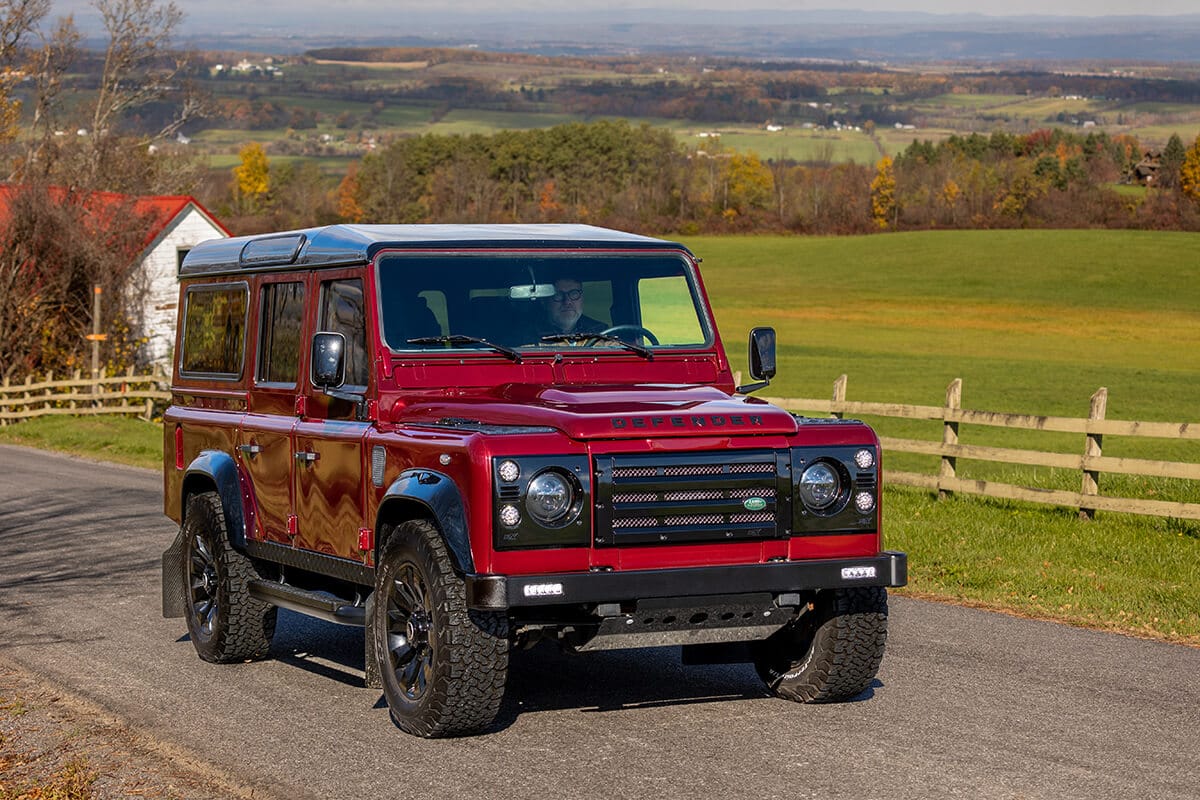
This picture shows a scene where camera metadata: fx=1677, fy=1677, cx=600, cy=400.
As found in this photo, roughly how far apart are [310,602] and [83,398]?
106 ft

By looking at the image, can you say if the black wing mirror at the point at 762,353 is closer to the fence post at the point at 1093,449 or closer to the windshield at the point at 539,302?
the windshield at the point at 539,302

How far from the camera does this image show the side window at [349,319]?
8047 millimetres

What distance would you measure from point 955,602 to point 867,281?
85840 mm

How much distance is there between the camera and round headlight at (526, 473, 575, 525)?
6.58 m

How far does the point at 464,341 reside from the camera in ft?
26.3

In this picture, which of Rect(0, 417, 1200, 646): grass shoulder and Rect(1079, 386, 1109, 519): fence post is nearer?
Rect(0, 417, 1200, 646): grass shoulder

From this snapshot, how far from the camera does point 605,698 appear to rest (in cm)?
796

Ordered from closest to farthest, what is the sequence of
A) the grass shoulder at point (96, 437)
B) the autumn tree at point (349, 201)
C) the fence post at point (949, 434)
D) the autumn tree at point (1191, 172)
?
the fence post at point (949, 434), the grass shoulder at point (96, 437), the autumn tree at point (1191, 172), the autumn tree at point (349, 201)

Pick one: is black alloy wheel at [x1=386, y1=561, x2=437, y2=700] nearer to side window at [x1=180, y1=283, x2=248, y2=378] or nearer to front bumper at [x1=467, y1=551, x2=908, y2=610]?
front bumper at [x1=467, y1=551, x2=908, y2=610]

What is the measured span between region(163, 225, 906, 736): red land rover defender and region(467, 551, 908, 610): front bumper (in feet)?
0.03

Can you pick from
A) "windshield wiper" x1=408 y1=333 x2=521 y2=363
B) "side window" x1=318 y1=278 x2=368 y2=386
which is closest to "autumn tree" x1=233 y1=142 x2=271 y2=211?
"side window" x1=318 y1=278 x2=368 y2=386

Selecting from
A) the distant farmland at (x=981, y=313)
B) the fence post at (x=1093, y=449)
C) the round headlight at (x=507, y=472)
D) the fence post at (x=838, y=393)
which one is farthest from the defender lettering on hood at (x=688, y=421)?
the distant farmland at (x=981, y=313)

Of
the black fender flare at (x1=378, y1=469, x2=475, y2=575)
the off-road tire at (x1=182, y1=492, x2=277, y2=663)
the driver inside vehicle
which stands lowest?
the off-road tire at (x1=182, y1=492, x2=277, y2=663)

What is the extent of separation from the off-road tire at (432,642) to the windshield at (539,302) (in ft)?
4.07
